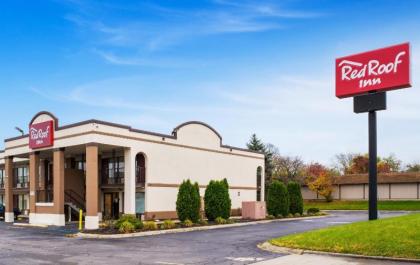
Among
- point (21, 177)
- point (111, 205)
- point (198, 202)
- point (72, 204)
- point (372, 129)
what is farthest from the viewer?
point (21, 177)

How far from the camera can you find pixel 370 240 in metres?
16.8

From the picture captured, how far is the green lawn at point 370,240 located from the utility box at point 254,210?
65.6 ft

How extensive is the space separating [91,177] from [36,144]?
27.3ft

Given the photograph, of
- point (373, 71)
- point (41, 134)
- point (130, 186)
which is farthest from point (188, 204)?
point (373, 71)

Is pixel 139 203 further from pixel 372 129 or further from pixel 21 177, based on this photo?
pixel 21 177

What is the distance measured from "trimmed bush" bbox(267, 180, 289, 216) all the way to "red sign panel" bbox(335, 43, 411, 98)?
757 inches

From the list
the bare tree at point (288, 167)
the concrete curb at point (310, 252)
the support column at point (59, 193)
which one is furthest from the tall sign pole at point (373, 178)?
Result: the bare tree at point (288, 167)

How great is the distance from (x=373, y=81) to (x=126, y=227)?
1626 cm

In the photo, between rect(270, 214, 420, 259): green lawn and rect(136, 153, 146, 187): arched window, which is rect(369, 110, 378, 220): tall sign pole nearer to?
rect(270, 214, 420, 259): green lawn

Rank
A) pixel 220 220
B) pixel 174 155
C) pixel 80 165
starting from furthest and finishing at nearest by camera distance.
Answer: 1. pixel 80 165
2. pixel 174 155
3. pixel 220 220

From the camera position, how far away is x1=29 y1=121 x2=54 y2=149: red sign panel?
3609cm

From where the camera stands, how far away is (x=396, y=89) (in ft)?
75.7

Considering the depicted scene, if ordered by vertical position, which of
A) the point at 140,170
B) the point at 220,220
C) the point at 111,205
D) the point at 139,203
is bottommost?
the point at 220,220

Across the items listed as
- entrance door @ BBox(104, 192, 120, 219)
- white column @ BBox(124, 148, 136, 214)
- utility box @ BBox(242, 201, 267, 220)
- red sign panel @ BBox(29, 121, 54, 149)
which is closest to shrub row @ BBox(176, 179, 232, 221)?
white column @ BBox(124, 148, 136, 214)
